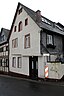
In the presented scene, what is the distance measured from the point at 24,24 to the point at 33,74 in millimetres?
6867

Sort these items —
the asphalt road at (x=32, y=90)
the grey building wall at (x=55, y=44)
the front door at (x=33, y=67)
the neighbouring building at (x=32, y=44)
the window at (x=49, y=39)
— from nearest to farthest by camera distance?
the asphalt road at (x=32, y=90) < the neighbouring building at (x=32, y=44) < the grey building wall at (x=55, y=44) < the front door at (x=33, y=67) < the window at (x=49, y=39)

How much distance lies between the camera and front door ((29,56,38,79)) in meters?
18.1

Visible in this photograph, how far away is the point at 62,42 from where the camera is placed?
20656 mm

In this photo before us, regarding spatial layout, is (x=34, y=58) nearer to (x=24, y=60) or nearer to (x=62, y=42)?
(x=24, y=60)

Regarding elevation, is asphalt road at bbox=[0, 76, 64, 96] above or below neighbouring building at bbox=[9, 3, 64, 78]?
below

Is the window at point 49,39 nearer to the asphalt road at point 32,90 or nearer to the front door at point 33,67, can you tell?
the front door at point 33,67

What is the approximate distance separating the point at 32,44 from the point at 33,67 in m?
2.81

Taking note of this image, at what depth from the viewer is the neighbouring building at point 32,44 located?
17156 millimetres

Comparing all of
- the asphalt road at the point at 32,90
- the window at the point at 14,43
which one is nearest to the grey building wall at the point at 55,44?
the asphalt road at the point at 32,90

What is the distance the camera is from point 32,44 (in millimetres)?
18422

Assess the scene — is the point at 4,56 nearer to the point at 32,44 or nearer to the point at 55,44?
the point at 32,44

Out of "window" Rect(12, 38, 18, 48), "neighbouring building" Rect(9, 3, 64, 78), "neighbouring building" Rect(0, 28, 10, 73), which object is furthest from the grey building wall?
"neighbouring building" Rect(0, 28, 10, 73)

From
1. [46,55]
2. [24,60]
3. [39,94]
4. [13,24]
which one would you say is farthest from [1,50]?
[39,94]

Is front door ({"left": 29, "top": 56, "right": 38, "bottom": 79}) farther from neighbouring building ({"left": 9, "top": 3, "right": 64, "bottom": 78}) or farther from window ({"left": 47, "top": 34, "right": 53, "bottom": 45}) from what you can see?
window ({"left": 47, "top": 34, "right": 53, "bottom": 45})
